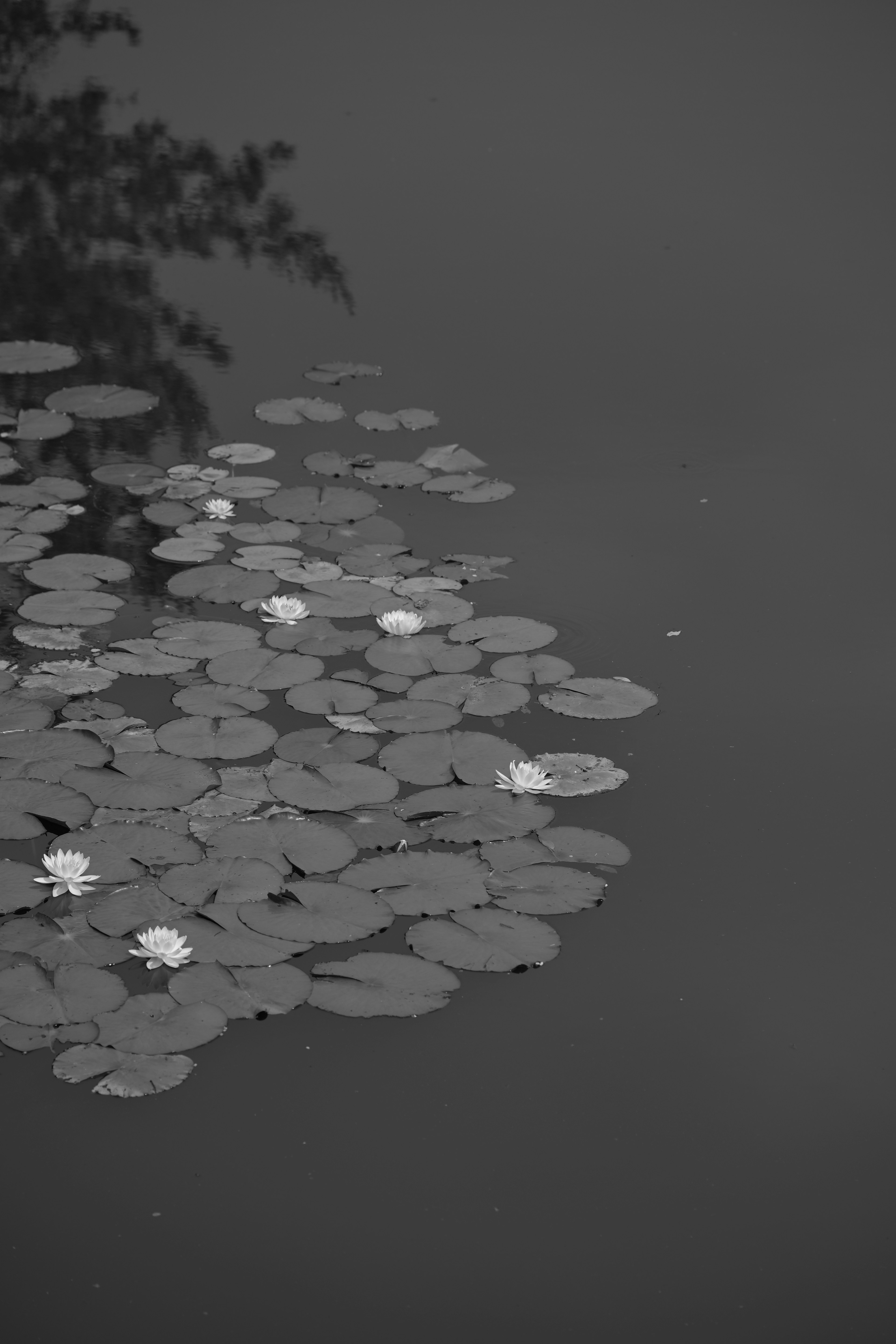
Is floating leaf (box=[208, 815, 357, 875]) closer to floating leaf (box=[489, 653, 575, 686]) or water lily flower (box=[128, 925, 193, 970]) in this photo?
water lily flower (box=[128, 925, 193, 970])

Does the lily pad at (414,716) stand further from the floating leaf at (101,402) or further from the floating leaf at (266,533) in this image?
the floating leaf at (101,402)

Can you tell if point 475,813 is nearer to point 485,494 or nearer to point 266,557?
point 266,557

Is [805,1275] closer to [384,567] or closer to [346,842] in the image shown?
[346,842]

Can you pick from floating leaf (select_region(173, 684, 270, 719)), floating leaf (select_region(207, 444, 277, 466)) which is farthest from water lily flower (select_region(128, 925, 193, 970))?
floating leaf (select_region(207, 444, 277, 466))

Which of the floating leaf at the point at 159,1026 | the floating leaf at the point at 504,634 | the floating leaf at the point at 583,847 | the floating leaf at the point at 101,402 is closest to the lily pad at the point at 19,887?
the floating leaf at the point at 159,1026

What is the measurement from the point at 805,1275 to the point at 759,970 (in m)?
0.50

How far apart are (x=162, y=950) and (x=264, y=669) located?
82 centimetres

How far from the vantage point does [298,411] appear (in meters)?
3.71

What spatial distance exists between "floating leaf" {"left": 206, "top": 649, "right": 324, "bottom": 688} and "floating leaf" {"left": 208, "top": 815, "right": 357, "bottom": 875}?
41 centimetres

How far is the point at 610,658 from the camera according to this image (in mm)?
2725

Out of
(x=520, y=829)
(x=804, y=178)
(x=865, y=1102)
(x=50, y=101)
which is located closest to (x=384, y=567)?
(x=520, y=829)

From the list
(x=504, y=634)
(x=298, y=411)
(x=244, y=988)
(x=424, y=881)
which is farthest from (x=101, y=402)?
(x=244, y=988)

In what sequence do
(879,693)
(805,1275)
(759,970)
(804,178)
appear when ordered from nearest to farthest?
(805,1275) < (759,970) < (879,693) < (804,178)

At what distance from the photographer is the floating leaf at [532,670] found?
260 centimetres
